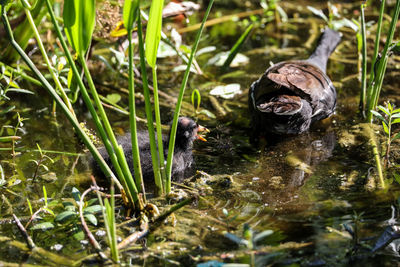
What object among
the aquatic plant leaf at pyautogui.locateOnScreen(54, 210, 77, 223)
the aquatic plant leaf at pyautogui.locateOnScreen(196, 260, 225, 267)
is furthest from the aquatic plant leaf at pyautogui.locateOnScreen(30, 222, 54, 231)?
the aquatic plant leaf at pyautogui.locateOnScreen(196, 260, 225, 267)

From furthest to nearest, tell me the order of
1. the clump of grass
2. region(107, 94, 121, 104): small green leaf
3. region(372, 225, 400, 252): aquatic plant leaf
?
region(107, 94, 121, 104): small green leaf, the clump of grass, region(372, 225, 400, 252): aquatic plant leaf

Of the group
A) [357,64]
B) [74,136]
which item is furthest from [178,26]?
[74,136]

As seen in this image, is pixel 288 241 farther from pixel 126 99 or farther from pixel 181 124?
pixel 126 99

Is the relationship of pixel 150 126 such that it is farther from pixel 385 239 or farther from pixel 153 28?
pixel 385 239

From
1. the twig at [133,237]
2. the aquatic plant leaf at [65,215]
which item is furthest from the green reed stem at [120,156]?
the aquatic plant leaf at [65,215]

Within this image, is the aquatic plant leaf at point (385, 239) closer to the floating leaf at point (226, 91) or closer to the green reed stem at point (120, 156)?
the green reed stem at point (120, 156)

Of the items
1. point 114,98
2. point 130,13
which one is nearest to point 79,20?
point 130,13

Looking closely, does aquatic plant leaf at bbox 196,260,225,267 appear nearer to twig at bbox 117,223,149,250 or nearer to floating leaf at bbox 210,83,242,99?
twig at bbox 117,223,149,250
